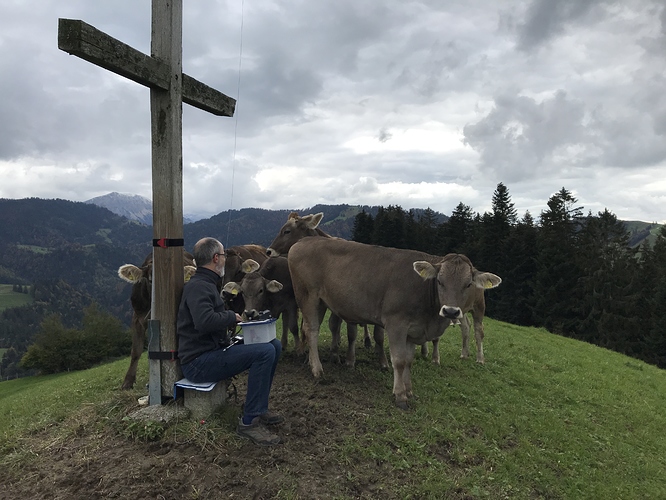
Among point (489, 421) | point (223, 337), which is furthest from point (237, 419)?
point (489, 421)

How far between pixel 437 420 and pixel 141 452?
4.60 metres

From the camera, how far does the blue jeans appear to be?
5.64 meters

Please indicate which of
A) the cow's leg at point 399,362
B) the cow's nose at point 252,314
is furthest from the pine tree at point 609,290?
the cow's nose at point 252,314

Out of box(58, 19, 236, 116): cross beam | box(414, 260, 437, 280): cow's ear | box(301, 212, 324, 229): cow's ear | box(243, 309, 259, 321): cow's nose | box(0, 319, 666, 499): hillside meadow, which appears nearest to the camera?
box(58, 19, 236, 116): cross beam

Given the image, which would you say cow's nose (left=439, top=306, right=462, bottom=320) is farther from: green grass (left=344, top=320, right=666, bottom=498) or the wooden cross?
the wooden cross

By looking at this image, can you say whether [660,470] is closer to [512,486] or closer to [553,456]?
[553,456]

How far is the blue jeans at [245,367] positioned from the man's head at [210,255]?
3.66 ft

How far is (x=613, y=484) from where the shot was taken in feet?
22.4

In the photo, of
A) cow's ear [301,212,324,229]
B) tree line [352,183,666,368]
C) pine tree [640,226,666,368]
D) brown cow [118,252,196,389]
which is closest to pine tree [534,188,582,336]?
tree line [352,183,666,368]

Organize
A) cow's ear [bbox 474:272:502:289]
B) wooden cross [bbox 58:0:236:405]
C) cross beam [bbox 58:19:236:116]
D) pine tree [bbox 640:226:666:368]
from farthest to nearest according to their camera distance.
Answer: pine tree [bbox 640:226:666:368] < cow's ear [bbox 474:272:502:289] < wooden cross [bbox 58:0:236:405] < cross beam [bbox 58:19:236:116]

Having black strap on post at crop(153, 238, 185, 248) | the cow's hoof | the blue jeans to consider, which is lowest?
the cow's hoof

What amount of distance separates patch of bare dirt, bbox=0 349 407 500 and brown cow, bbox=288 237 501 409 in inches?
80.9

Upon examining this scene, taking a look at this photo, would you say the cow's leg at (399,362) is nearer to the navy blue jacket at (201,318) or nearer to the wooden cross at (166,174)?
the navy blue jacket at (201,318)

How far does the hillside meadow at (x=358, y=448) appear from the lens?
4.91 meters
